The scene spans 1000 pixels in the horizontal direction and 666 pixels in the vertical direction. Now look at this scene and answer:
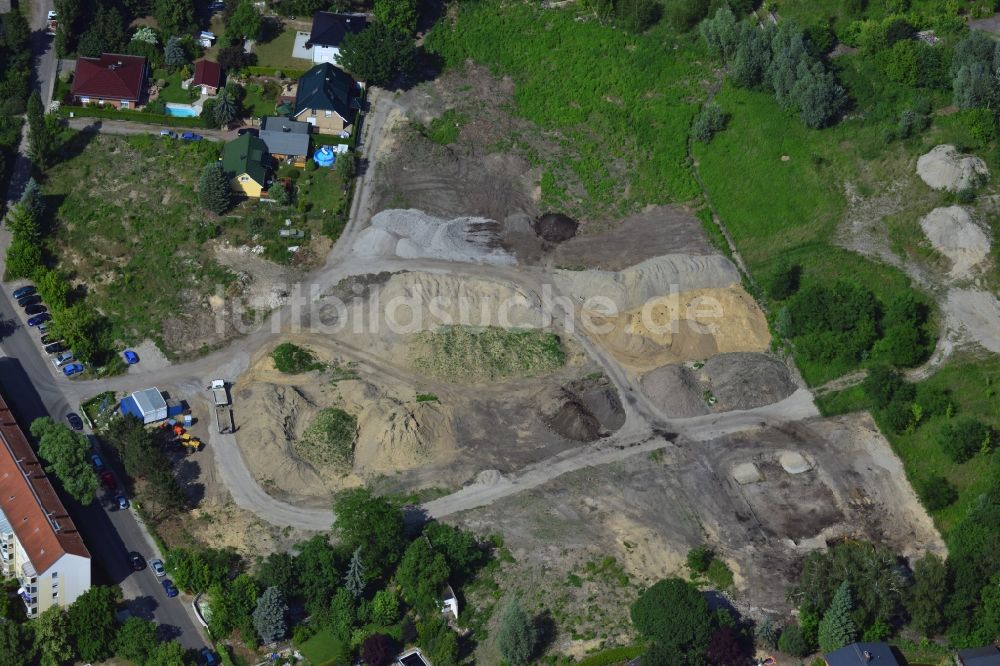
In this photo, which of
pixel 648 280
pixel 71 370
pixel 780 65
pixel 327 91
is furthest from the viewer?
pixel 327 91

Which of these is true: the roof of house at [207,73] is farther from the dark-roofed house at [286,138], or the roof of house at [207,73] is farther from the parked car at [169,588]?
the parked car at [169,588]

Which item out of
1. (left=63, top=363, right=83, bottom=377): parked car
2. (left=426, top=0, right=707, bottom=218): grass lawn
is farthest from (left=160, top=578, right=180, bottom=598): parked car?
(left=426, top=0, right=707, bottom=218): grass lawn

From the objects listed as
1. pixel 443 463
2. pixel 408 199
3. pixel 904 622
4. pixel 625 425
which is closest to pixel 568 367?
pixel 625 425

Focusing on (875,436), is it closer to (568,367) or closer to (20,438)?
(568,367)

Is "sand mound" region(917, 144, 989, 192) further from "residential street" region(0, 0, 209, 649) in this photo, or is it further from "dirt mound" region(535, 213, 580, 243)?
"residential street" region(0, 0, 209, 649)

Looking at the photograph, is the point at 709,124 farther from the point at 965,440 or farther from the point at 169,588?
the point at 169,588

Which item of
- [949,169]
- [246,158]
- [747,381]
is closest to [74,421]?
[246,158]

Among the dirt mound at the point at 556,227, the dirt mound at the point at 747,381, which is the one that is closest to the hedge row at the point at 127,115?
the dirt mound at the point at 556,227
